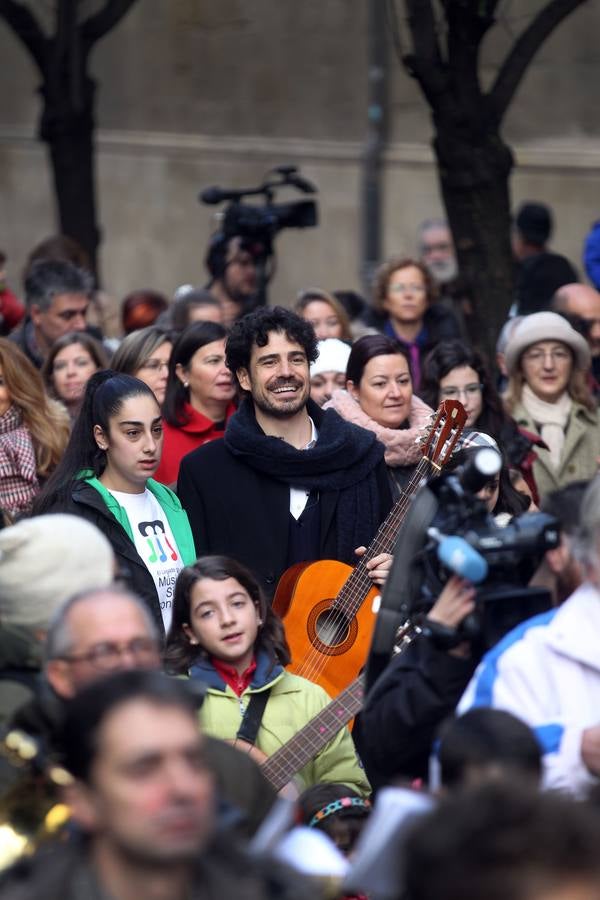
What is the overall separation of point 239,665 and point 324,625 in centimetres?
75

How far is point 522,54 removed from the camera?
9453 mm

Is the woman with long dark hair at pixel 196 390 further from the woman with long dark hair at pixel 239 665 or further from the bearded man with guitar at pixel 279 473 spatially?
the woman with long dark hair at pixel 239 665

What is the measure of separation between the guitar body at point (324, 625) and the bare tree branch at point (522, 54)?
392cm

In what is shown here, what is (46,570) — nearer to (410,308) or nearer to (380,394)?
(380,394)

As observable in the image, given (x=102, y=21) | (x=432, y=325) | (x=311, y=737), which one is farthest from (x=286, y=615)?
(x=102, y=21)

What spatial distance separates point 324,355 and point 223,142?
9.49m

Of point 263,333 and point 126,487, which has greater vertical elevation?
point 263,333

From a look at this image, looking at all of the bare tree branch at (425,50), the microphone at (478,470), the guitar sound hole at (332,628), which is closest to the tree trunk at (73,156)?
the bare tree branch at (425,50)

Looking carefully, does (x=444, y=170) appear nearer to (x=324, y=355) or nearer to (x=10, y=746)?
(x=324, y=355)

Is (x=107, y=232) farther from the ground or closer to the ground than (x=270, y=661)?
farther from the ground

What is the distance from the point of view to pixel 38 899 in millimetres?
3141

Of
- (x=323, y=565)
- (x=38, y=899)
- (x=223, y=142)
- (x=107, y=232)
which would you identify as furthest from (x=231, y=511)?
(x=107, y=232)

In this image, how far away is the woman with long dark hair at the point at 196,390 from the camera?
738 centimetres

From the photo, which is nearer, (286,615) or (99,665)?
(99,665)
